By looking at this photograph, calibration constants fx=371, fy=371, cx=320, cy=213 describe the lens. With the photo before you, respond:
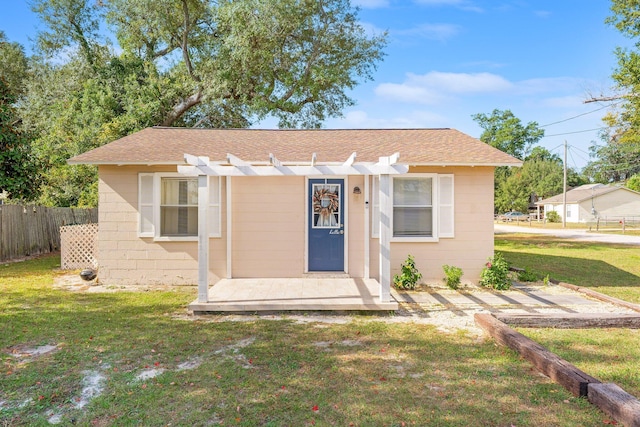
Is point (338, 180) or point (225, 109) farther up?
point (225, 109)

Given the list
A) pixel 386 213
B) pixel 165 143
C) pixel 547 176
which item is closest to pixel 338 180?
pixel 386 213

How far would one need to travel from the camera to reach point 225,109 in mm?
17656

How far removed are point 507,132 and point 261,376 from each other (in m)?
59.7

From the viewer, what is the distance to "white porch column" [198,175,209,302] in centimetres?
585

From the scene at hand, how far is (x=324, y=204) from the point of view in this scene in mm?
7922

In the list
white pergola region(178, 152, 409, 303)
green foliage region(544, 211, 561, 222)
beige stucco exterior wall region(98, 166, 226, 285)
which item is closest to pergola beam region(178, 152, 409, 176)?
white pergola region(178, 152, 409, 303)

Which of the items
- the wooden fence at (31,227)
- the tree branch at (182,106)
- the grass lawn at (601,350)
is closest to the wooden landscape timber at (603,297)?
the grass lawn at (601,350)

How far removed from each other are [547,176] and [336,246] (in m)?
50.1

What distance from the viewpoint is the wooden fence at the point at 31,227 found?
35.3 ft

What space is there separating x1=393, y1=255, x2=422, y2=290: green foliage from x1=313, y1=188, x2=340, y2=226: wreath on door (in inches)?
73.3

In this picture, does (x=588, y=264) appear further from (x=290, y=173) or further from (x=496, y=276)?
(x=290, y=173)

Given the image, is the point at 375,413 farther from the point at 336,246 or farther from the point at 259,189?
the point at 259,189

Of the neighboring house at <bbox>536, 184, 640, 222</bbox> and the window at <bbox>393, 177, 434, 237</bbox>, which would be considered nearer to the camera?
the window at <bbox>393, 177, 434, 237</bbox>

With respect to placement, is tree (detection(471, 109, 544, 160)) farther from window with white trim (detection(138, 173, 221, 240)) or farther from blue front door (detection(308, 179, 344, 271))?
window with white trim (detection(138, 173, 221, 240))
